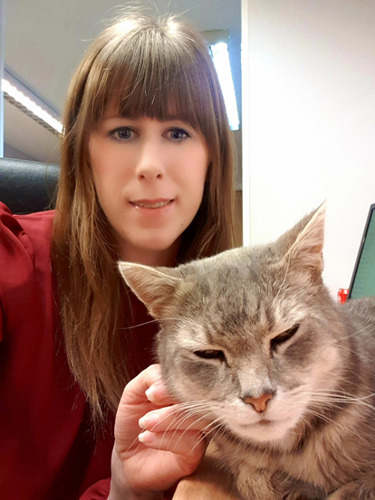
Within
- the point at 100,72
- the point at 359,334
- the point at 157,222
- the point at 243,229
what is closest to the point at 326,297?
the point at 359,334

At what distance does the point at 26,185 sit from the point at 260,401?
3.74 ft

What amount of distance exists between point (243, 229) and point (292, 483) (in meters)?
1.59

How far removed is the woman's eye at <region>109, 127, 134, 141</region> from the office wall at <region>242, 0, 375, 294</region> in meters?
1.16

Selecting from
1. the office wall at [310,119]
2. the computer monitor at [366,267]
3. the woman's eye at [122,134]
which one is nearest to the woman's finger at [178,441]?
the woman's eye at [122,134]

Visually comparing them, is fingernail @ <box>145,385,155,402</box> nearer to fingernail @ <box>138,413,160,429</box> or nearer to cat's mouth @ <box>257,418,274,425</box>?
fingernail @ <box>138,413,160,429</box>

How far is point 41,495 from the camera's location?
100 cm

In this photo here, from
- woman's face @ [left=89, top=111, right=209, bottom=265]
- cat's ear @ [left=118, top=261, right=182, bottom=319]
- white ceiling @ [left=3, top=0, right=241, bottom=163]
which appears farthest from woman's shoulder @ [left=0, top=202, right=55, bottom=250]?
white ceiling @ [left=3, top=0, right=241, bottom=163]

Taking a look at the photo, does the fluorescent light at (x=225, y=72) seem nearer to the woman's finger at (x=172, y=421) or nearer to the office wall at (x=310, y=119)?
the office wall at (x=310, y=119)

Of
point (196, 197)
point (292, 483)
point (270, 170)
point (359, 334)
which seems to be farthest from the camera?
point (270, 170)

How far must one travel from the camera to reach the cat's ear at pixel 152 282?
0.70 meters

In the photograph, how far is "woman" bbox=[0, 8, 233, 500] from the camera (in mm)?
989

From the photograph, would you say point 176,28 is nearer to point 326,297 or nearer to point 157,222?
point 157,222

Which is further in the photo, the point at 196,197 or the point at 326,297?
the point at 196,197

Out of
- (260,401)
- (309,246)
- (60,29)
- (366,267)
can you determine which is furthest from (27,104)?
(260,401)
